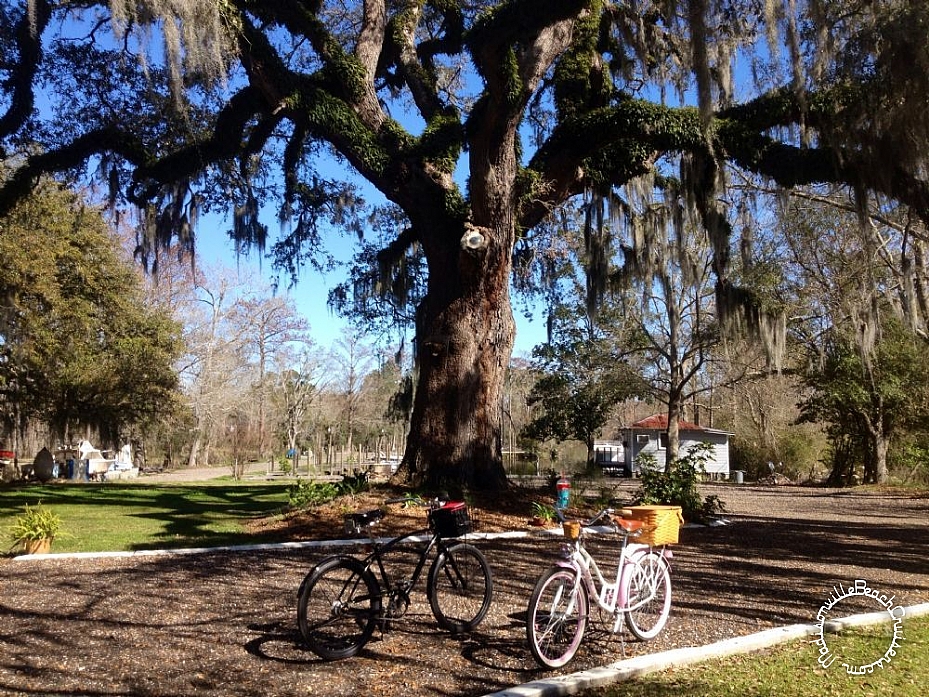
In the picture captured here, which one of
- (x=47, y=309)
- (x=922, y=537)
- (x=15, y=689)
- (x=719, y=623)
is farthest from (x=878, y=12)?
(x=47, y=309)

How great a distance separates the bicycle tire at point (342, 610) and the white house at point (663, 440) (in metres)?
28.1

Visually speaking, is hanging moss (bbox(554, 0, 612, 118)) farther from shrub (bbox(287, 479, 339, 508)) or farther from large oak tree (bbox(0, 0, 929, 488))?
shrub (bbox(287, 479, 339, 508))

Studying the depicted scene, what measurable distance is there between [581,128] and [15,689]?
1010cm

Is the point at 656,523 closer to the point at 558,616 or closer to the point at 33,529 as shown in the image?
the point at 558,616

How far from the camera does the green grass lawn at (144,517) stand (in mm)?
8125

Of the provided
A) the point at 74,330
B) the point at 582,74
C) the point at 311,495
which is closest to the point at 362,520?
the point at 311,495

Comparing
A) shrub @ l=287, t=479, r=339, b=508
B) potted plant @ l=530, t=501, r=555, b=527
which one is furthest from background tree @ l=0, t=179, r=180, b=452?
potted plant @ l=530, t=501, r=555, b=527

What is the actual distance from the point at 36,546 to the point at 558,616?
609 centimetres

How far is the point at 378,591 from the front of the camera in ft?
13.3

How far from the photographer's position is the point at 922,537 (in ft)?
31.4

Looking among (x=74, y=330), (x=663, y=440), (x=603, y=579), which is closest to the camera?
(x=603, y=579)

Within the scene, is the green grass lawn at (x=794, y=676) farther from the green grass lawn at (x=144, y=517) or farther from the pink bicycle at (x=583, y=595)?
the green grass lawn at (x=144, y=517)

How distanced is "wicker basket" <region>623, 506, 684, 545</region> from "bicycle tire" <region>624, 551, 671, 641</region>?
14cm

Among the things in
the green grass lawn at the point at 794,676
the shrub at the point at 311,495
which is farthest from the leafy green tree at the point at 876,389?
the green grass lawn at the point at 794,676
